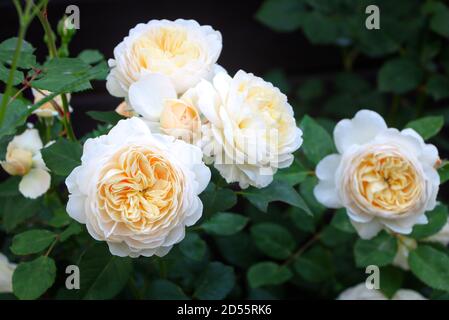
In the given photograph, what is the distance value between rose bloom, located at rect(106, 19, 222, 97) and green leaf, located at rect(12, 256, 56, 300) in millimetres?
234

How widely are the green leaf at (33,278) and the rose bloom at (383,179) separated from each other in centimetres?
36

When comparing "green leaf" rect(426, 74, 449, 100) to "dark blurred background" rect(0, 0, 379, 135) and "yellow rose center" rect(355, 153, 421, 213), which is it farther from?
"yellow rose center" rect(355, 153, 421, 213)

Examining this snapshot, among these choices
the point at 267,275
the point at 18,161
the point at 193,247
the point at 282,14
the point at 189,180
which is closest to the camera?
the point at 189,180

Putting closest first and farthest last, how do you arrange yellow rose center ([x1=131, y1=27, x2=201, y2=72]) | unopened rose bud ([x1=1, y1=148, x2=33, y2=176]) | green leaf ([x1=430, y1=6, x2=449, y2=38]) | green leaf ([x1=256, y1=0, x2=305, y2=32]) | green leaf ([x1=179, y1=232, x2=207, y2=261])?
yellow rose center ([x1=131, y1=27, x2=201, y2=72])
unopened rose bud ([x1=1, y1=148, x2=33, y2=176])
green leaf ([x1=179, y1=232, x2=207, y2=261])
green leaf ([x1=430, y1=6, x2=449, y2=38])
green leaf ([x1=256, y1=0, x2=305, y2=32])

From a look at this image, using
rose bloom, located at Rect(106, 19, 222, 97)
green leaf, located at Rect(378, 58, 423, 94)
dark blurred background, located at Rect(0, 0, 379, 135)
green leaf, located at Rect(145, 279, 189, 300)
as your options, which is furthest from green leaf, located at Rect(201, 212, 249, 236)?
dark blurred background, located at Rect(0, 0, 379, 135)

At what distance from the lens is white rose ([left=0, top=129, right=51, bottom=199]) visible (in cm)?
87

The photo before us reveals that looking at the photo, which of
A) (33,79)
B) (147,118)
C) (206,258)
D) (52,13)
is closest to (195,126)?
(147,118)

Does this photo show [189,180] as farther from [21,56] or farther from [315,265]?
[315,265]

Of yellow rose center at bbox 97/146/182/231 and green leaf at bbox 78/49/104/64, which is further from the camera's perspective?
green leaf at bbox 78/49/104/64

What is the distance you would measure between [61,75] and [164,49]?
12 centimetres

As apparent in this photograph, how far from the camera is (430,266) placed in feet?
3.07

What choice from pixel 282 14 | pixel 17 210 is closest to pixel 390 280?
pixel 17 210

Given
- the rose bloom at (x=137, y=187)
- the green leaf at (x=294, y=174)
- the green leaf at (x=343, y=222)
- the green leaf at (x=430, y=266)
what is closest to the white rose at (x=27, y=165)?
the rose bloom at (x=137, y=187)

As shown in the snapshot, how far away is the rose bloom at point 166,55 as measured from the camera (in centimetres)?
74
